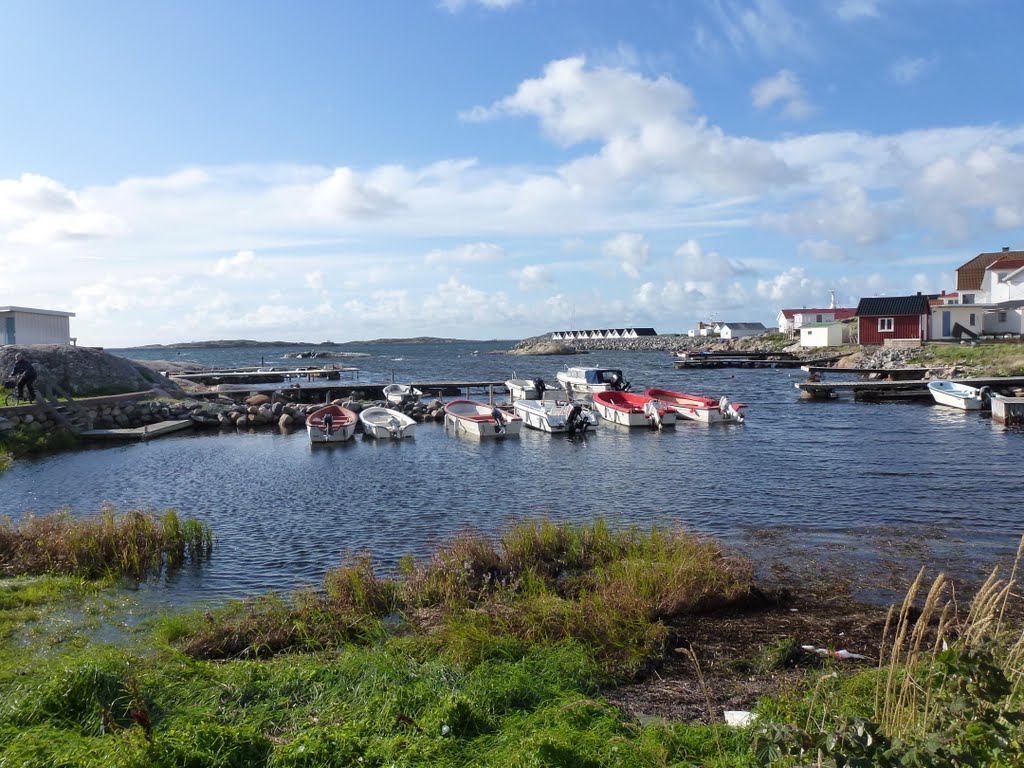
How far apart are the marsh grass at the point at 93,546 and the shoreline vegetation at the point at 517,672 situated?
27.0 inches

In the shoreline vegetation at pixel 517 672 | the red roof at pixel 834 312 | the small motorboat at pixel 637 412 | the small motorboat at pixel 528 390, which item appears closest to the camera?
the shoreline vegetation at pixel 517 672

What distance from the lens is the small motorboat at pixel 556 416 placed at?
33125mm

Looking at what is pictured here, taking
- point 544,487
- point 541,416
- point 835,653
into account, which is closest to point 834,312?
point 541,416

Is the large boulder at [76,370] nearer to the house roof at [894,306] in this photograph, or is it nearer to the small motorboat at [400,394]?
the small motorboat at [400,394]

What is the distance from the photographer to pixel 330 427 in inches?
1236

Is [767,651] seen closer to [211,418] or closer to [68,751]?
[68,751]

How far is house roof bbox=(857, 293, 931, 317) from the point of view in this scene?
6462cm

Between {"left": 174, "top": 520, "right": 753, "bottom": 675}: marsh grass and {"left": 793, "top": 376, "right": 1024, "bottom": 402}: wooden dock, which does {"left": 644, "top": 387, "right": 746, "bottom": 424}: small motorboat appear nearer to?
{"left": 793, "top": 376, "right": 1024, "bottom": 402}: wooden dock

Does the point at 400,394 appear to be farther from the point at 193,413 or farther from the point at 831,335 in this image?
the point at 831,335

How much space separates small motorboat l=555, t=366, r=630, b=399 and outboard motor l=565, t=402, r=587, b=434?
12.6m

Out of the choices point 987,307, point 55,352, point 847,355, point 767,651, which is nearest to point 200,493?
point 767,651

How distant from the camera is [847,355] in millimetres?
67438

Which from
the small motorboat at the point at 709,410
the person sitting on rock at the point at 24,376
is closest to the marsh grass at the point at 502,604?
the small motorboat at the point at 709,410

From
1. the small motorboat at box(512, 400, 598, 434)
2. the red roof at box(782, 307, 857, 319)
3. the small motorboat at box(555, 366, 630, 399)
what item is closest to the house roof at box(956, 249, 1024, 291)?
the red roof at box(782, 307, 857, 319)
